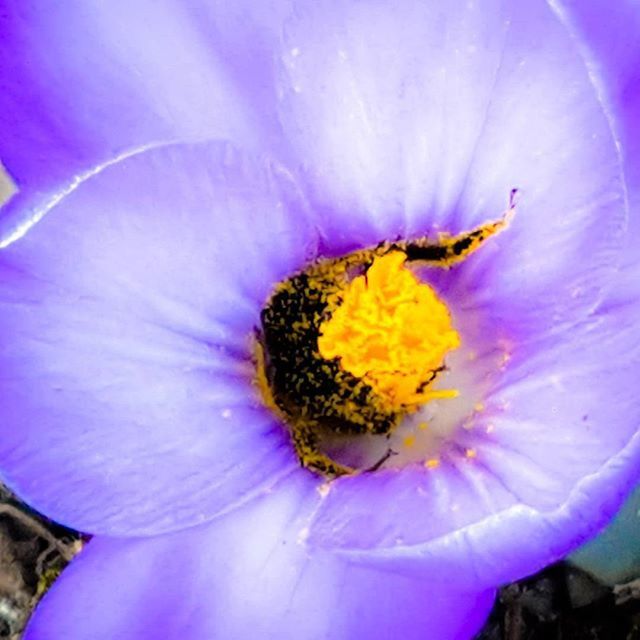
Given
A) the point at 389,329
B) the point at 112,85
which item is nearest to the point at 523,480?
the point at 389,329

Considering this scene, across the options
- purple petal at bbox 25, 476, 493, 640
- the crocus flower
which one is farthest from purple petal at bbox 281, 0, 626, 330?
purple petal at bbox 25, 476, 493, 640

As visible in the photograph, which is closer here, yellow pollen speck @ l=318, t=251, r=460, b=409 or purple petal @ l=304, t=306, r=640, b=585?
purple petal @ l=304, t=306, r=640, b=585

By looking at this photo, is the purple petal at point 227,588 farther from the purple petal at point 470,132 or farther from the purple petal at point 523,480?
the purple petal at point 470,132

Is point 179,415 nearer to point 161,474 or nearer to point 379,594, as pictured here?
point 161,474

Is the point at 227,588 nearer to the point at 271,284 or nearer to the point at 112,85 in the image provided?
the point at 271,284

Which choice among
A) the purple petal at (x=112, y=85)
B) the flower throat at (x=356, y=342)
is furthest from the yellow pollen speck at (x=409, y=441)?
the purple petal at (x=112, y=85)

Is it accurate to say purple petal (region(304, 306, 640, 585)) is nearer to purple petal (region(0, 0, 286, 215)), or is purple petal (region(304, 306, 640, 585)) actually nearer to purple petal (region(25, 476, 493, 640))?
purple petal (region(25, 476, 493, 640))
